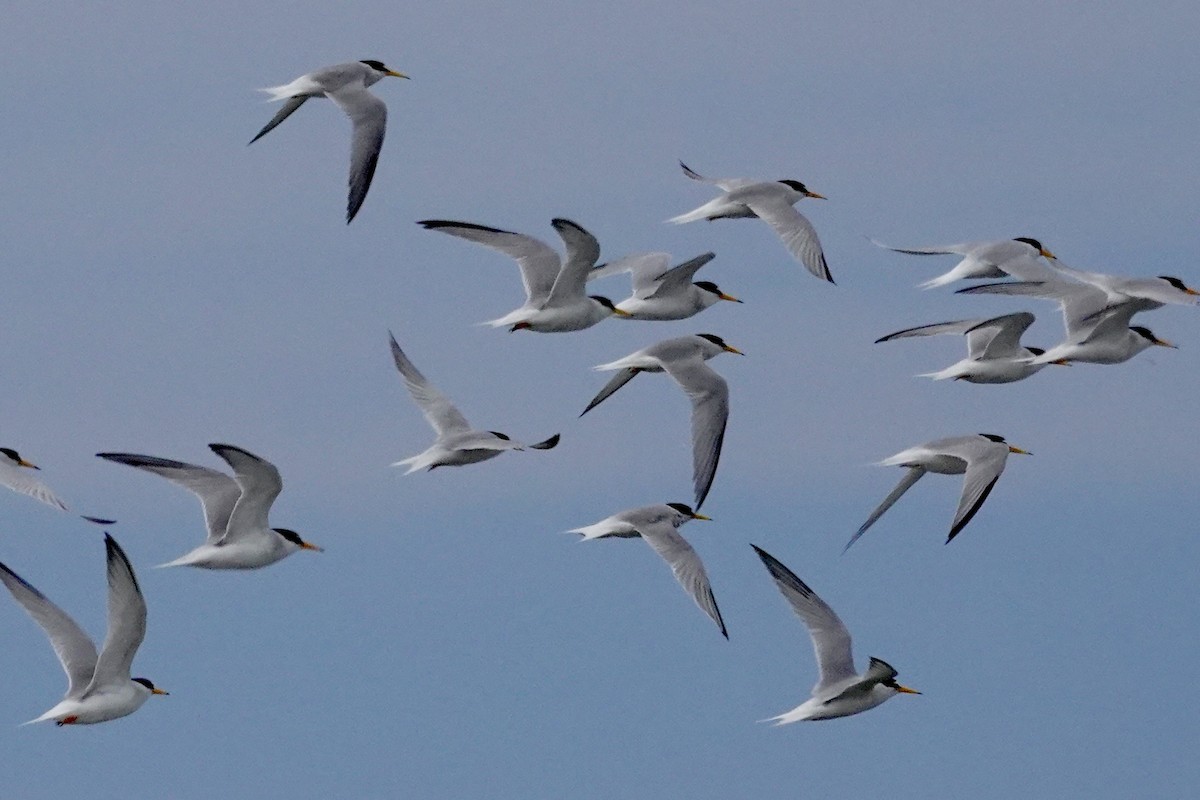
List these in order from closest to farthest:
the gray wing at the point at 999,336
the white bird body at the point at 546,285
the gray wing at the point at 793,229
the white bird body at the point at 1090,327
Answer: the white bird body at the point at 546,285
the gray wing at the point at 793,229
the gray wing at the point at 999,336
the white bird body at the point at 1090,327

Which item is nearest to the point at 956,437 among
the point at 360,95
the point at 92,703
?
the point at 360,95

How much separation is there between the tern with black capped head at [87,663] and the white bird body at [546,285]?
404 cm

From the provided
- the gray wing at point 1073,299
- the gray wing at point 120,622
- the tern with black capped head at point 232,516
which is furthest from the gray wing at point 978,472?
the gray wing at point 120,622

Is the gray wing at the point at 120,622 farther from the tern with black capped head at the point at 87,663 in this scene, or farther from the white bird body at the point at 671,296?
the white bird body at the point at 671,296

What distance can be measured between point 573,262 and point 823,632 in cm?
367

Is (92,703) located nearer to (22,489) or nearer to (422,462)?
(22,489)

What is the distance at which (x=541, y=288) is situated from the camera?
19.3m

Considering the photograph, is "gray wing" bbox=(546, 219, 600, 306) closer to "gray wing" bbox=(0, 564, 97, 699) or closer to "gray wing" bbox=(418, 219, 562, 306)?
"gray wing" bbox=(418, 219, 562, 306)

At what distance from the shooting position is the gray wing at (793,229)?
63.6 feet

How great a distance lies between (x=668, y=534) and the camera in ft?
60.7

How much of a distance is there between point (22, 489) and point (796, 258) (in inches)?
257

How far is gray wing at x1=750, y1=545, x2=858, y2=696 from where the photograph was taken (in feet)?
57.5

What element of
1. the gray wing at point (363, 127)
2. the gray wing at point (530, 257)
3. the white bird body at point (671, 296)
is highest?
the gray wing at point (363, 127)

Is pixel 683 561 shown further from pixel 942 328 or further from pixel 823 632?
pixel 942 328
